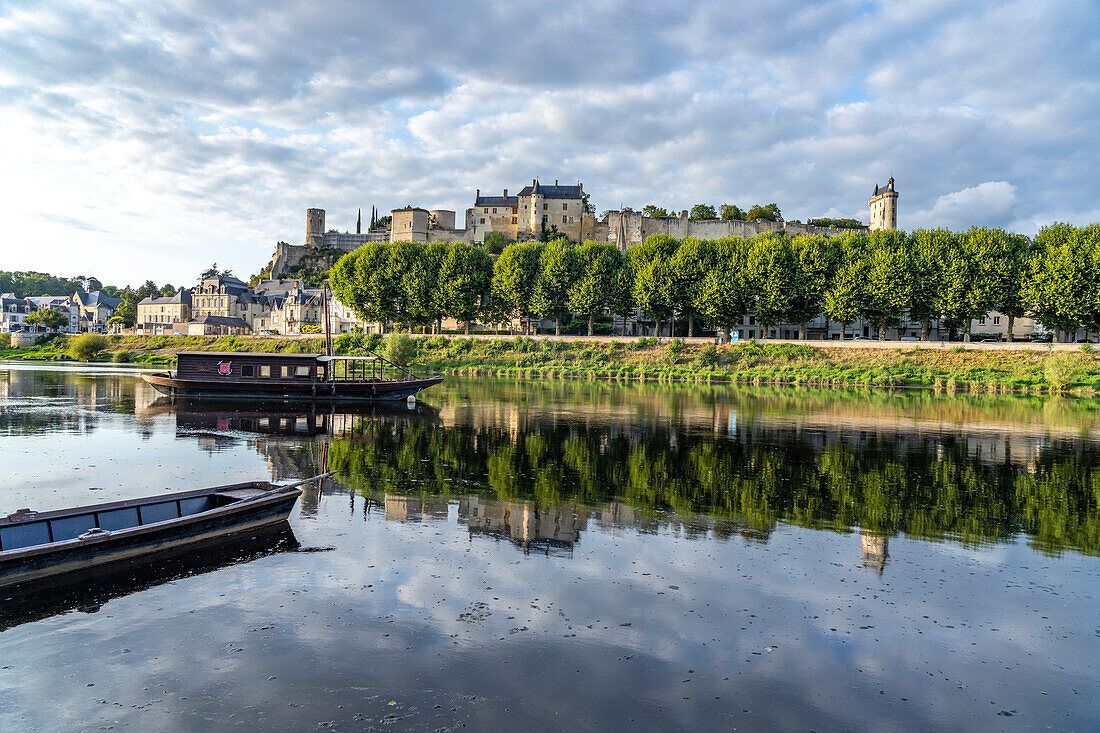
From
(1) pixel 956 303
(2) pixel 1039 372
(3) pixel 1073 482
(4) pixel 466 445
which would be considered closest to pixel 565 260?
(1) pixel 956 303

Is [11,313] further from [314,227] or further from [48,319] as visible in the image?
[314,227]

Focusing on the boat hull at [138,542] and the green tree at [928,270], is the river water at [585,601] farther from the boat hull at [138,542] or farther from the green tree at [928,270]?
the green tree at [928,270]

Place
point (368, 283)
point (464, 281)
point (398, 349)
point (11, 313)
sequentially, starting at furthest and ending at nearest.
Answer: point (11, 313)
point (368, 283)
point (464, 281)
point (398, 349)

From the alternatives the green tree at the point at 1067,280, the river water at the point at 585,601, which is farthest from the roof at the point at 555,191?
the river water at the point at 585,601

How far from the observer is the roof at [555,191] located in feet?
406

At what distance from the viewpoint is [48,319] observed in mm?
118500

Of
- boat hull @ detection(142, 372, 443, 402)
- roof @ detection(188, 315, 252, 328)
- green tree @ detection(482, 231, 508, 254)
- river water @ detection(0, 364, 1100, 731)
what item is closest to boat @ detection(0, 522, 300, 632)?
river water @ detection(0, 364, 1100, 731)

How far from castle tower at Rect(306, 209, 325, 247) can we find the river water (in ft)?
438

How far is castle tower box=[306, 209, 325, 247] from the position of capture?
489 feet

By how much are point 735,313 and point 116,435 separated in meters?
61.3

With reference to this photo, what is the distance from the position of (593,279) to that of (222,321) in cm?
6526

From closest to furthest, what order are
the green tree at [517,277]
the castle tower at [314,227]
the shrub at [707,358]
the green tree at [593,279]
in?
the shrub at [707,358]
the green tree at [593,279]
the green tree at [517,277]
the castle tower at [314,227]

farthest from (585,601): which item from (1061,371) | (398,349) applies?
(1061,371)

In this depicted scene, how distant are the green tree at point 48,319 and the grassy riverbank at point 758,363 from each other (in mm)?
45519
